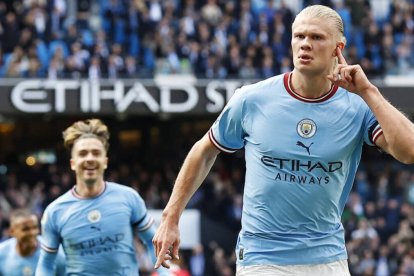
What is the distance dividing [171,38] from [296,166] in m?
17.3

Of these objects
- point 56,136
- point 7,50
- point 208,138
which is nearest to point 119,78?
point 7,50

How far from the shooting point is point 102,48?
21.8 meters

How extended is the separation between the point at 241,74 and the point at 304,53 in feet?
54.7

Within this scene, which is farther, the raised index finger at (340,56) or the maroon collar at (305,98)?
the maroon collar at (305,98)

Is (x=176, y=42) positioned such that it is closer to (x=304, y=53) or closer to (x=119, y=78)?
(x=119, y=78)

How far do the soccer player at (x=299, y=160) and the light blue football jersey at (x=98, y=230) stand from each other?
2.43 meters

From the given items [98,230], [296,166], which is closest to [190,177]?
[296,166]

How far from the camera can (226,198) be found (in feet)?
68.3

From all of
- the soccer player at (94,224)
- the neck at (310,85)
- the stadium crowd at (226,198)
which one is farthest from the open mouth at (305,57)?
the stadium crowd at (226,198)

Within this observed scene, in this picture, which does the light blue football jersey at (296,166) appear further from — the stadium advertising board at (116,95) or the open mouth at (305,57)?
the stadium advertising board at (116,95)

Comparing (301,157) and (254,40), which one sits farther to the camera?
(254,40)

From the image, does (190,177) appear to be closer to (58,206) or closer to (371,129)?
(371,129)

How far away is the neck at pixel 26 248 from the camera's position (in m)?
9.64

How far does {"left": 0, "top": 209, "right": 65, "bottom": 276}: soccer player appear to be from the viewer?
31.3ft
